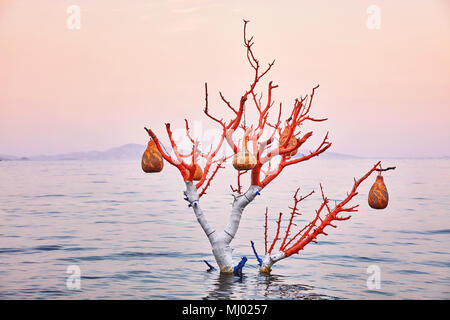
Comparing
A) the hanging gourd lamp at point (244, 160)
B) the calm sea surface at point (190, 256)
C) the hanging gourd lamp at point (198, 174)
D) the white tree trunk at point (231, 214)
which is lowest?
the calm sea surface at point (190, 256)

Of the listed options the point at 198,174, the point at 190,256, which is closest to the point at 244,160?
the point at 198,174

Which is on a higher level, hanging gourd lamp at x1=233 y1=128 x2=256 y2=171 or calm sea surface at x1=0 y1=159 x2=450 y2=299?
hanging gourd lamp at x1=233 y1=128 x2=256 y2=171

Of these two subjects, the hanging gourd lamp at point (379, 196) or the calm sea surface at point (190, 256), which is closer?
the calm sea surface at point (190, 256)

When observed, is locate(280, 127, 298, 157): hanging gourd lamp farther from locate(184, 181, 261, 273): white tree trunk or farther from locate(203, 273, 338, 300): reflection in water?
locate(203, 273, 338, 300): reflection in water

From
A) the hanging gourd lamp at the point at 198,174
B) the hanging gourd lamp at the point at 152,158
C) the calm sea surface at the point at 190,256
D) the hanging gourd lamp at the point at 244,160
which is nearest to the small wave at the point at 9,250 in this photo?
the calm sea surface at the point at 190,256

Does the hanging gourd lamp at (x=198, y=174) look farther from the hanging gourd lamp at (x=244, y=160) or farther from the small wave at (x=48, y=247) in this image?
the small wave at (x=48, y=247)

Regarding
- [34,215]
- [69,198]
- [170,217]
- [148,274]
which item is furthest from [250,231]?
[69,198]

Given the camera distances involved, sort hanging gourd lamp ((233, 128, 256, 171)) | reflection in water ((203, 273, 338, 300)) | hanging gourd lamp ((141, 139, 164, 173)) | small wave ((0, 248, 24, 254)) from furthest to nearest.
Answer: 1. small wave ((0, 248, 24, 254))
2. hanging gourd lamp ((141, 139, 164, 173))
3. reflection in water ((203, 273, 338, 300))
4. hanging gourd lamp ((233, 128, 256, 171))

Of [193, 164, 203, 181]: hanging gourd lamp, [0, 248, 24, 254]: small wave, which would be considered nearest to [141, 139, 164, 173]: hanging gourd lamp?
[193, 164, 203, 181]: hanging gourd lamp

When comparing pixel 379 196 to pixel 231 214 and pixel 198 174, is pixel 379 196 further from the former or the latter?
pixel 198 174

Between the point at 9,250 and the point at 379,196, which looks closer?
the point at 379,196

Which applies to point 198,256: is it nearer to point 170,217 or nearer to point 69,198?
point 170,217

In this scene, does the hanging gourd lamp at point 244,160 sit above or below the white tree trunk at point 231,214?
above

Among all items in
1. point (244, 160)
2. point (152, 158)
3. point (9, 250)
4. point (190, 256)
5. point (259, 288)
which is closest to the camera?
point (244, 160)
